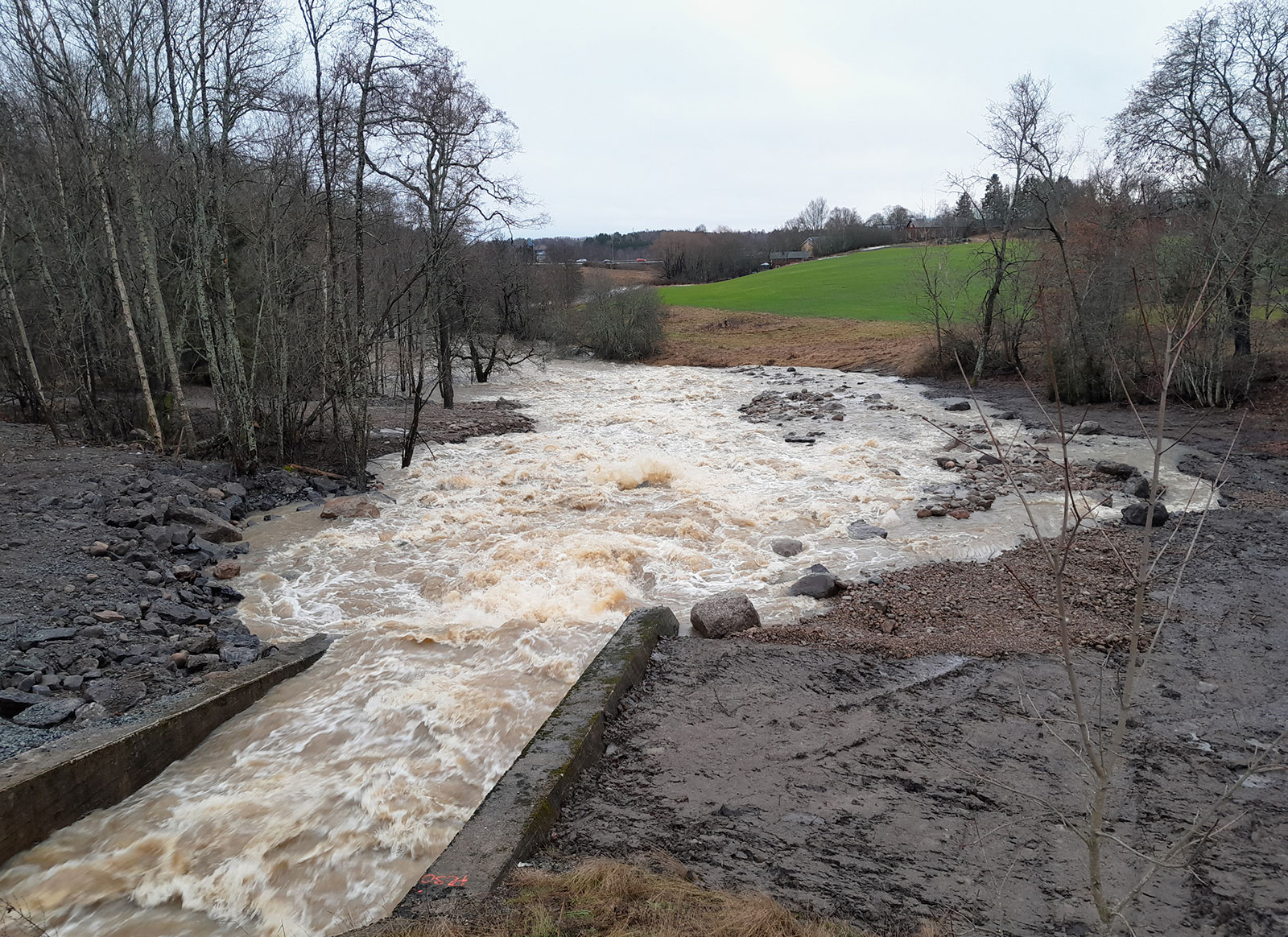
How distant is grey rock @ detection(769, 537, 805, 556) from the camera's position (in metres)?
10.2

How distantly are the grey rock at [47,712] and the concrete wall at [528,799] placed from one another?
3.69 metres

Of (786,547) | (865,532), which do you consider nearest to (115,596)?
(786,547)

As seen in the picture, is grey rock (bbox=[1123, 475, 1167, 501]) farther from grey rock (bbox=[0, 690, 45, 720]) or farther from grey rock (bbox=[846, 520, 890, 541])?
grey rock (bbox=[0, 690, 45, 720])

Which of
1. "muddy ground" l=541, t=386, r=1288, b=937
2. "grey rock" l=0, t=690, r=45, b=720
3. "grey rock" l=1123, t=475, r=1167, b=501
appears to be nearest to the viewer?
"muddy ground" l=541, t=386, r=1288, b=937

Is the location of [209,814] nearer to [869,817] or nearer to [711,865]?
[711,865]

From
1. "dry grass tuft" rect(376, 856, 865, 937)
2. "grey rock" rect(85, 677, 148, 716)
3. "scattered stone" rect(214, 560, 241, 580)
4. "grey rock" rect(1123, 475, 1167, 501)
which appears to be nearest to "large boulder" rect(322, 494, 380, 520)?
"scattered stone" rect(214, 560, 241, 580)

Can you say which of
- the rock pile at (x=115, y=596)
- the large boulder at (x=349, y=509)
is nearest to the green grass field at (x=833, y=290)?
the large boulder at (x=349, y=509)

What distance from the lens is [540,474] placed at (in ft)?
48.8

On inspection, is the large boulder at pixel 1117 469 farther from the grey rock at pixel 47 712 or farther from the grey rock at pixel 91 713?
the grey rock at pixel 47 712

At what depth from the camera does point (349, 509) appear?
12094 millimetres

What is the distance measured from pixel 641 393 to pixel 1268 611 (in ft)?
71.4

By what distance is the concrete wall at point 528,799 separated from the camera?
3.65 meters

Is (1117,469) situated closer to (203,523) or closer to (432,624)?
(432,624)

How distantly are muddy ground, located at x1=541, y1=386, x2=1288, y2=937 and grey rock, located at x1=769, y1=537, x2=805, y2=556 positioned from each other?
2.23 meters
